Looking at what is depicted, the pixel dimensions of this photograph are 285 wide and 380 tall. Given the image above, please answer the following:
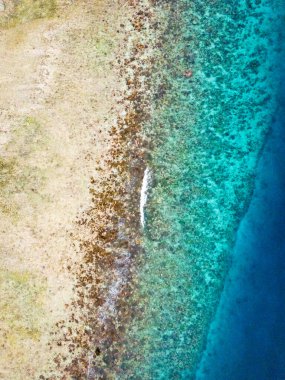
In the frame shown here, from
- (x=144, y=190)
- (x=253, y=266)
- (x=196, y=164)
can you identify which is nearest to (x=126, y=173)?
(x=144, y=190)

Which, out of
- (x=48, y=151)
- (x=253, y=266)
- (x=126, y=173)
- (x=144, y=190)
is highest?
(x=48, y=151)

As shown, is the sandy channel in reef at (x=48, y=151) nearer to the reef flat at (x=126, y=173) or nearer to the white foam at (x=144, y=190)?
the reef flat at (x=126, y=173)

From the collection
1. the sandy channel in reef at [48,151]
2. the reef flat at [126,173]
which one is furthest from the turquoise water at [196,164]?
the sandy channel in reef at [48,151]

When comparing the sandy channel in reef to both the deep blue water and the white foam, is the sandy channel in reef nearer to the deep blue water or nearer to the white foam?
the white foam

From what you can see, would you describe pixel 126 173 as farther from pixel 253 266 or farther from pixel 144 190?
pixel 253 266

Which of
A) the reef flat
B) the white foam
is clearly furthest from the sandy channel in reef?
the white foam

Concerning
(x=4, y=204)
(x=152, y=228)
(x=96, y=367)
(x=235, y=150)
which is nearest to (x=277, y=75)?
(x=235, y=150)
